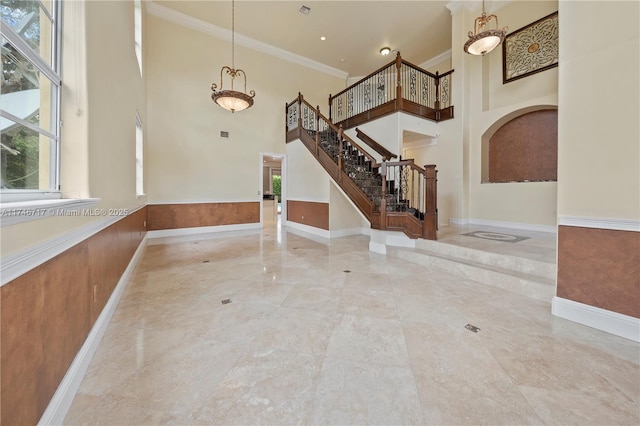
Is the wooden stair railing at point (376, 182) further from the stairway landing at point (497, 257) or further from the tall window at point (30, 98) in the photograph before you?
the tall window at point (30, 98)

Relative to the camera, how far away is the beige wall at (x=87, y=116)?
1455mm

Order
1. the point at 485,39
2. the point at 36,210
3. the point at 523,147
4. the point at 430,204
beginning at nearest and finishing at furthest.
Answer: the point at 36,210
the point at 430,204
the point at 485,39
the point at 523,147

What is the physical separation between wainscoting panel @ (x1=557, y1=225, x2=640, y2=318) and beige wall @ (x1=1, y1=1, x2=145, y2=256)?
149 inches

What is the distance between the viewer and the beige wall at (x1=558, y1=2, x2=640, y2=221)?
1.93 m

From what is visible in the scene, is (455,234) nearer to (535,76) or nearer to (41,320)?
(535,76)

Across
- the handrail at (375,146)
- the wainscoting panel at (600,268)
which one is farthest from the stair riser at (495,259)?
the handrail at (375,146)

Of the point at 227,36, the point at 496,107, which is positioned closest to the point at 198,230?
the point at 227,36

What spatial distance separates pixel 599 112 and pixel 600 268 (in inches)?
52.6

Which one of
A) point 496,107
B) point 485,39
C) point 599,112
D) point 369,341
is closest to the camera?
point 369,341

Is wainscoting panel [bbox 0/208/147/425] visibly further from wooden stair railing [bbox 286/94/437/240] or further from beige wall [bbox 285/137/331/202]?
beige wall [bbox 285/137/331/202]

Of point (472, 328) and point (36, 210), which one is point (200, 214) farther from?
point (472, 328)

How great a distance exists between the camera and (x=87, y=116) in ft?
5.90

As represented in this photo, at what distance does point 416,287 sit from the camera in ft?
10.1

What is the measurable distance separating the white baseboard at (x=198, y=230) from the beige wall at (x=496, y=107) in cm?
579
